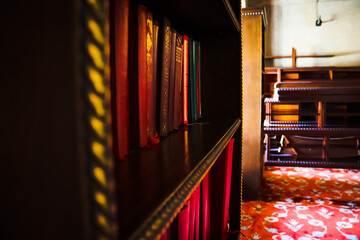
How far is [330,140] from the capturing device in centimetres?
381

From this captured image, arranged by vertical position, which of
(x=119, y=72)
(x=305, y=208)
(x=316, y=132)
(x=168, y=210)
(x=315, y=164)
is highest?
(x=119, y=72)

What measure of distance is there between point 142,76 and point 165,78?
0.44 ft

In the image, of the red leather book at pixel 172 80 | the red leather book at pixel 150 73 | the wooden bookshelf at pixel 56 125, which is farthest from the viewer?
the red leather book at pixel 172 80

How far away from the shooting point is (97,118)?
0.15 meters

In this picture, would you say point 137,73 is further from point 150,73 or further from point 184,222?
point 184,222

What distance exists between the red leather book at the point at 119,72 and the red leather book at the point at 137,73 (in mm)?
52

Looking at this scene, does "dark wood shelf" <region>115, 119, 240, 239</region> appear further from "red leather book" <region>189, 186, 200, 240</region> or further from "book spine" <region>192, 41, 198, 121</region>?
"book spine" <region>192, 41, 198, 121</region>

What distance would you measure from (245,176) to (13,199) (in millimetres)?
2632

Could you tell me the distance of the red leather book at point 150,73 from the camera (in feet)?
1.91

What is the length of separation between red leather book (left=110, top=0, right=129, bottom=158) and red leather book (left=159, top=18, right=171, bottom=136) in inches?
7.1

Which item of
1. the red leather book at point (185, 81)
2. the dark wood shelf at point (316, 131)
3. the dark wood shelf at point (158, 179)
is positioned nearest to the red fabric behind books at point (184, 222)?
the dark wood shelf at point (158, 179)

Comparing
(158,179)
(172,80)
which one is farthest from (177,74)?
(158,179)

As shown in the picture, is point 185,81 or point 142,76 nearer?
point 142,76

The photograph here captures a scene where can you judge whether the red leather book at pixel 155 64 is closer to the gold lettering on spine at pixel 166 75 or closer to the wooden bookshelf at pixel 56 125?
the gold lettering on spine at pixel 166 75
